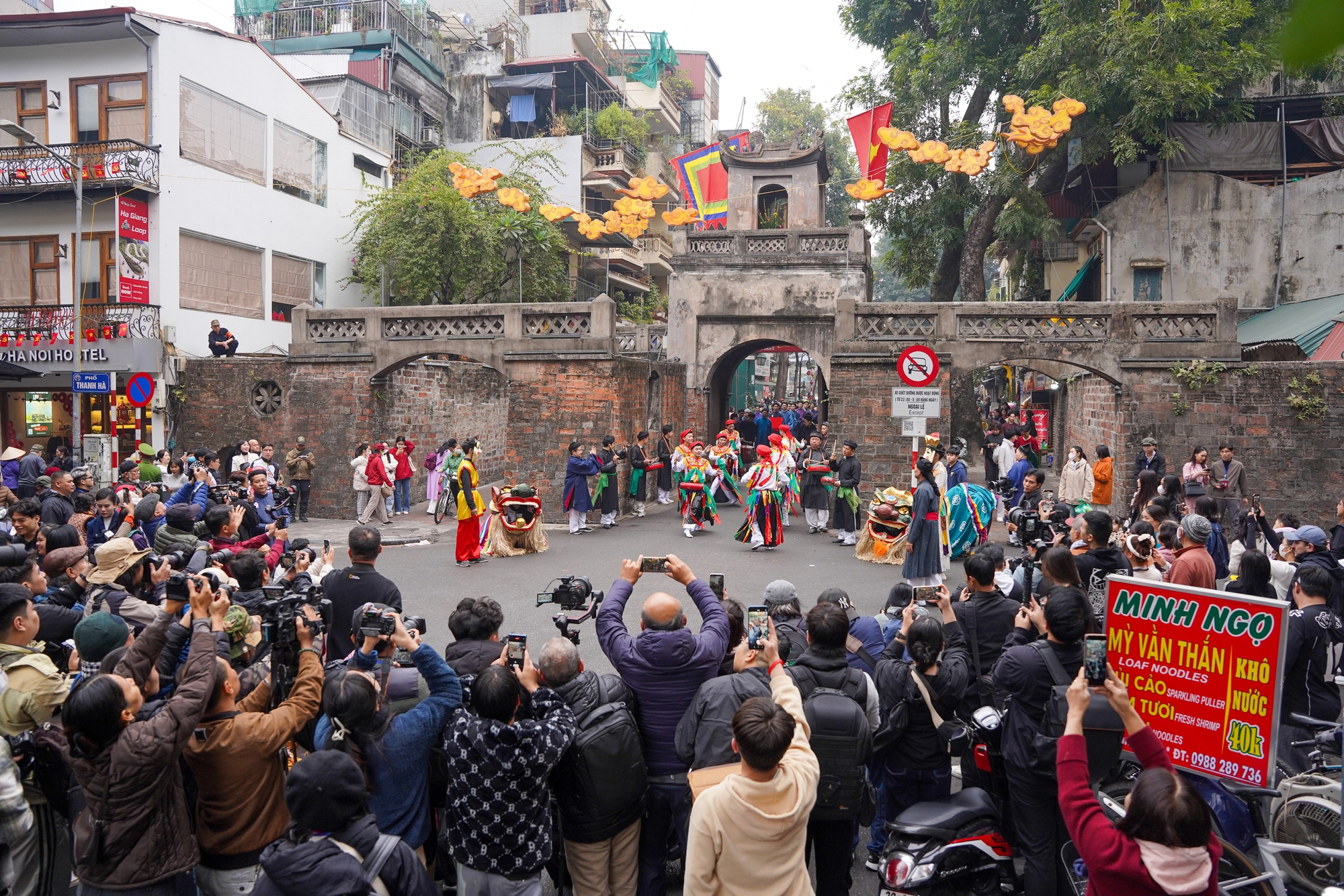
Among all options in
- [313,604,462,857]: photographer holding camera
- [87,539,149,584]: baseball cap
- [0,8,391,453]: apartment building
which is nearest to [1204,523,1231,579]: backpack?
[313,604,462,857]: photographer holding camera

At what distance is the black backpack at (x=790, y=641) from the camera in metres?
4.79

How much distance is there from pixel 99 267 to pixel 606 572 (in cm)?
1485

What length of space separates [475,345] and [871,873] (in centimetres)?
1409

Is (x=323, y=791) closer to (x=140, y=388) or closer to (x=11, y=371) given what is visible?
(x=140, y=388)

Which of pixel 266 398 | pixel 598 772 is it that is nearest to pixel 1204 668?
pixel 598 772

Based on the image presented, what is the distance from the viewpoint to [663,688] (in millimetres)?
4180

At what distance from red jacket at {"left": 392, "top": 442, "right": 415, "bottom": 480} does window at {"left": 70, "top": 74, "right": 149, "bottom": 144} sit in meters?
9.46

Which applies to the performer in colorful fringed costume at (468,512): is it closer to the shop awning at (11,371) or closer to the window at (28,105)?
the shop awning at (11,371)

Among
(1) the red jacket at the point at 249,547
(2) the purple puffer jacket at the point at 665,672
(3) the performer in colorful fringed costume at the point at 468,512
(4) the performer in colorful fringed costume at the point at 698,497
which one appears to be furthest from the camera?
(4) the performer in colorful fringed costume at the point at 698,497

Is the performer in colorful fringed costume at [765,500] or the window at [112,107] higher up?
the window at [112,107]

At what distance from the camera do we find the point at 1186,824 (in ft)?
8.52

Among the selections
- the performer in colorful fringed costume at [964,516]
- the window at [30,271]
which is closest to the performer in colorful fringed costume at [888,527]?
the performer in colorful fringed costume at [964,516]

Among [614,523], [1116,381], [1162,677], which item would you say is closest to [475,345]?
[614,523]

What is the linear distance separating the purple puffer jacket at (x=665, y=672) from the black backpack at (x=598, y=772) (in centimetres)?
24
